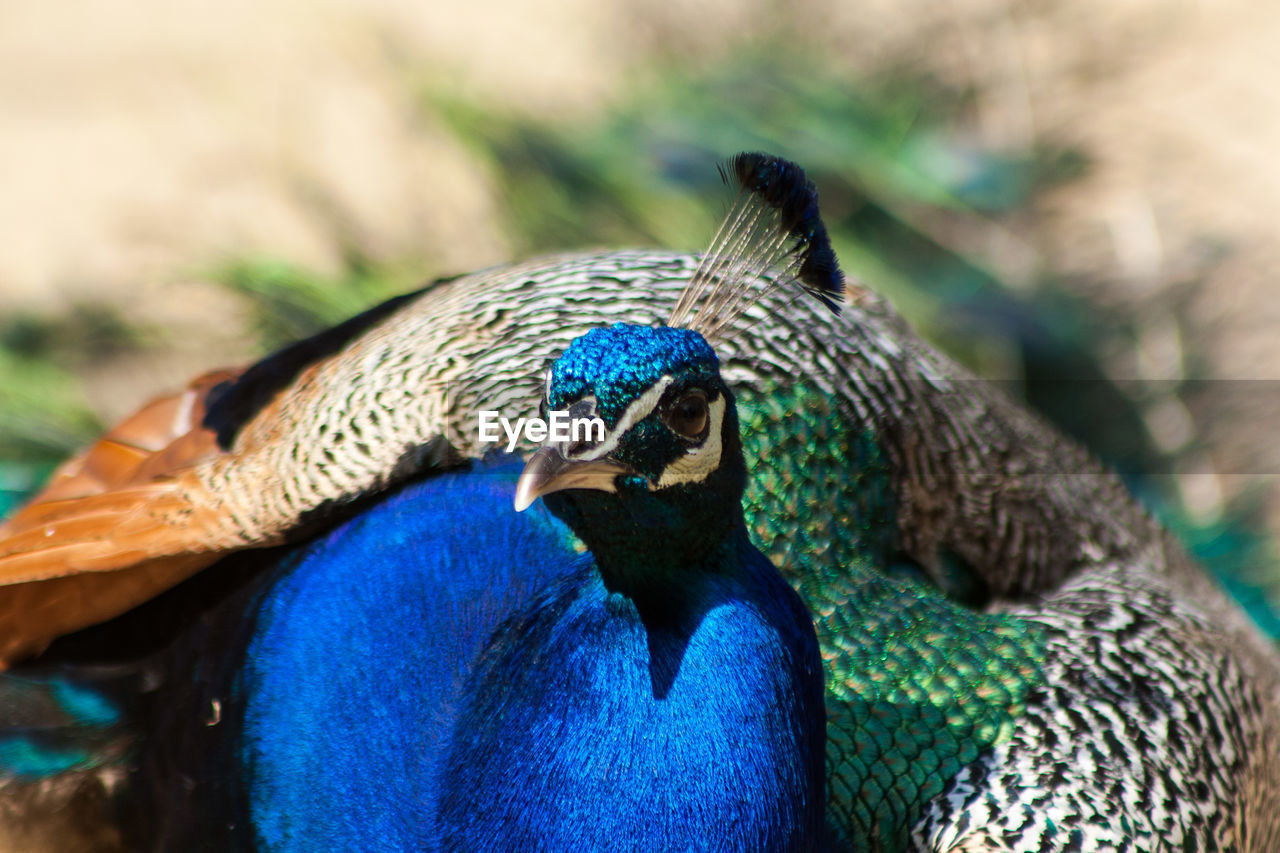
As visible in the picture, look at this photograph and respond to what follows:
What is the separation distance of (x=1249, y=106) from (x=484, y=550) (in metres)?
2.82

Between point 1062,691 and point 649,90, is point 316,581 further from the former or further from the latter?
point 649,90

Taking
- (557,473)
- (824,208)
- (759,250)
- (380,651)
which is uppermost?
(824,208)

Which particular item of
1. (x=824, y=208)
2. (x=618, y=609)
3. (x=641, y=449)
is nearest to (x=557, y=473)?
(x=641, y=449)

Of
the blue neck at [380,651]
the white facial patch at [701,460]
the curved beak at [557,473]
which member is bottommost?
the blue neck at [380,651]

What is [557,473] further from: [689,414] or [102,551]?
[102,551]

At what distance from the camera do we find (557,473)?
85 centimetres

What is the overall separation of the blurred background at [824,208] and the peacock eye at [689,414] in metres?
1.14

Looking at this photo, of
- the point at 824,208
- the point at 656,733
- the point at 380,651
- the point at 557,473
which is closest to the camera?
the point at 557,473

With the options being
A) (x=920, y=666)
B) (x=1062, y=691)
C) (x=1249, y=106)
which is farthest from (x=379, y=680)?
(x=1249, y=106)

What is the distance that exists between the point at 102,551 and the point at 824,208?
132 cm

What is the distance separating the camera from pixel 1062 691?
47.4 inches

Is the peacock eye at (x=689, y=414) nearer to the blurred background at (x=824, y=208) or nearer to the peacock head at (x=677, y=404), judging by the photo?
the peacock head at (x=677, y=404)

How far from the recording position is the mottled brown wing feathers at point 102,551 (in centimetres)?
120

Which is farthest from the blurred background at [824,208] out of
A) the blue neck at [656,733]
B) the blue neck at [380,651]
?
the blue neck at [656,733]
